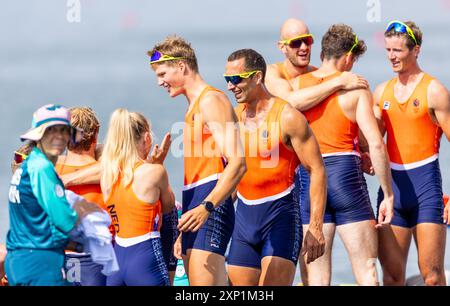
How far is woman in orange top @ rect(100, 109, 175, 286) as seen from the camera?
10.3m

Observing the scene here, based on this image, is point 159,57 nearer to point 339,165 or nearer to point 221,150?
point 221,150

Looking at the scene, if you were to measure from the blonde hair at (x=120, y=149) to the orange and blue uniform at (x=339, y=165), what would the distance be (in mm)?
1981

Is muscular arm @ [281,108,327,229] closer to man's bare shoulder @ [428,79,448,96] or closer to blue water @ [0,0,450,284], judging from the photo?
man's bare shoulder @ [428,79,448,96]

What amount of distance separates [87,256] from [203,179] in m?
1.14

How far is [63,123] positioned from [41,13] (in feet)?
145

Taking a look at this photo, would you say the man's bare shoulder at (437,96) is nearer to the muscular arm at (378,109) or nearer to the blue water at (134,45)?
the muscular arm at (378,109)

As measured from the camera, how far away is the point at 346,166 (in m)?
11.7

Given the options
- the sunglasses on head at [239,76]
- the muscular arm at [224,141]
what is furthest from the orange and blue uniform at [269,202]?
the muscular arm at [224,141]

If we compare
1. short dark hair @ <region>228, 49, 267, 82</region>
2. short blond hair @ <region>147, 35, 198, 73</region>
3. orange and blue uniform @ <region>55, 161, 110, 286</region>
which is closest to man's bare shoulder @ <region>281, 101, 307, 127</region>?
short dark hair @ <region>228, 49, 267, 82</region>

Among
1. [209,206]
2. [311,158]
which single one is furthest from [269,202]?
[209,206]

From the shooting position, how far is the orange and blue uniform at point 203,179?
10.7 meters

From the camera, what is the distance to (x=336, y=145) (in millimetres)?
11695

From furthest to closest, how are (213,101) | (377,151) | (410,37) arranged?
(410,37) < (377,151) < (213,101)
